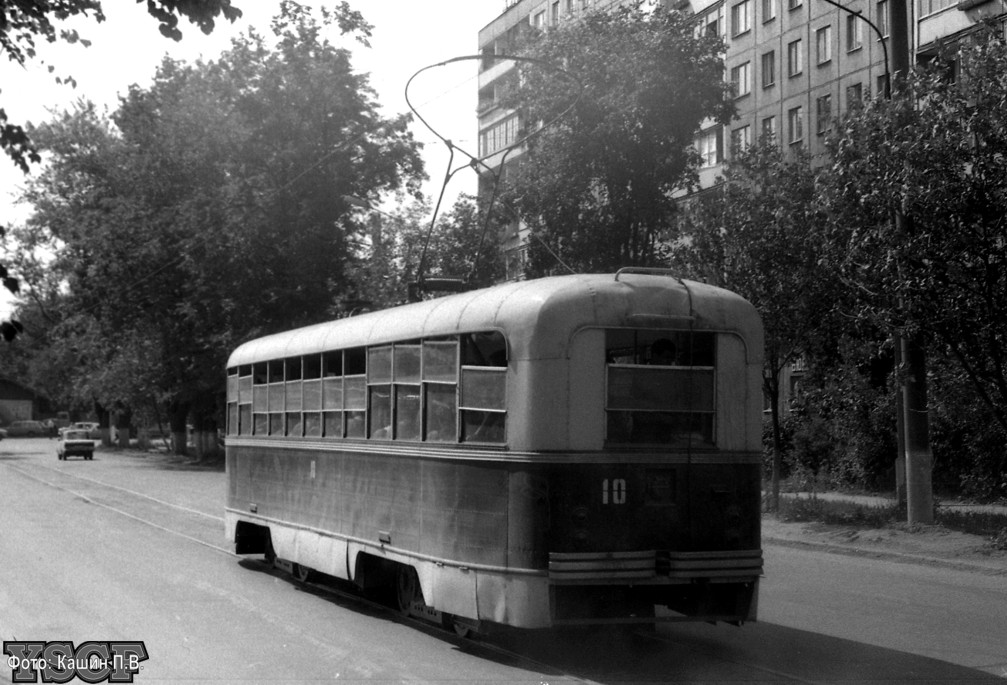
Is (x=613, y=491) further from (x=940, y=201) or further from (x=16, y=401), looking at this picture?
(x=16, y=401)

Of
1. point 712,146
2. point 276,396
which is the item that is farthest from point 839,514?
point 712,146

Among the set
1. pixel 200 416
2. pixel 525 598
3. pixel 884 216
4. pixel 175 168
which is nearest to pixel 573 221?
pixel 884 216

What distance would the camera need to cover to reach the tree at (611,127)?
2803 centimetres

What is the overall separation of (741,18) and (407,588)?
4249 cm

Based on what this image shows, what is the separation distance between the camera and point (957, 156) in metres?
17.6

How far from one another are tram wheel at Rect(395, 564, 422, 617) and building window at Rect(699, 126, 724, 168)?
40067 millimetres

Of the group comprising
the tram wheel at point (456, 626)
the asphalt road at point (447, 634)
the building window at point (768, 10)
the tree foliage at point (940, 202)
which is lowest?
the asphalt road at point (447, 634)

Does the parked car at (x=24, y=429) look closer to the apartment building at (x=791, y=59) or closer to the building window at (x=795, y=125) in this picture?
the apartment building at (x=791, y=59)

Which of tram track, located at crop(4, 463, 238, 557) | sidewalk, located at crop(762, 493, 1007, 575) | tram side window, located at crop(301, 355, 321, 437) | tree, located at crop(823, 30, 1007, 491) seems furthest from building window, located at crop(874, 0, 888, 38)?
tram side window, located at crop(301, 355, 321, 437)

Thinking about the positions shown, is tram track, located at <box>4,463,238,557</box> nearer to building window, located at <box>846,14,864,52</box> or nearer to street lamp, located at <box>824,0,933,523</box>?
street lamp, located at <box>824,0,933,523</box>

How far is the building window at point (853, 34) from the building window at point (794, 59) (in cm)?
283

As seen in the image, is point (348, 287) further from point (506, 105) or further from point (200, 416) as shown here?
point (506, 105)

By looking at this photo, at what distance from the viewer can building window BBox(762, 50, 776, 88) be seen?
160ft

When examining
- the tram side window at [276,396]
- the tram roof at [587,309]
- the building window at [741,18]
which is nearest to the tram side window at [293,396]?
the tram side window at [276,396]
